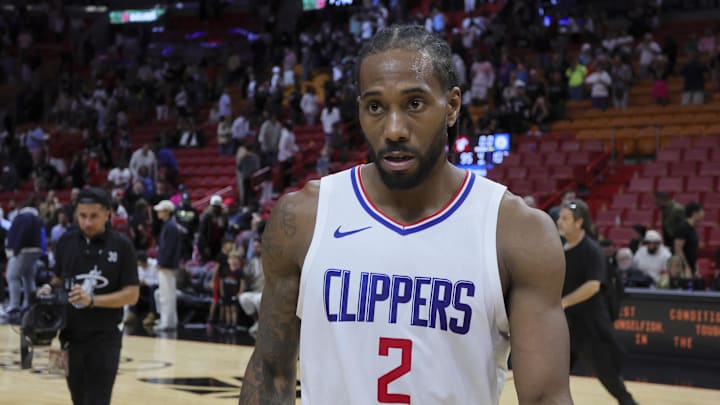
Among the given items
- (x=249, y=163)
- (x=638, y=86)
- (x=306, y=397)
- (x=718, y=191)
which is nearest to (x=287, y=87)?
(x=249, y=163)

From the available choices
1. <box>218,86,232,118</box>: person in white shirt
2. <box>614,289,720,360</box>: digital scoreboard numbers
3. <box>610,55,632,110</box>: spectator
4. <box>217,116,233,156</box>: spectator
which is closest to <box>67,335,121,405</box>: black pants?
<box>614,289,720,360</box>: digital scoreboard numbers

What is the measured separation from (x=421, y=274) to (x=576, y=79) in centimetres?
Answer: 1730

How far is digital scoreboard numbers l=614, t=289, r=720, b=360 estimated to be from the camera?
11.2 m

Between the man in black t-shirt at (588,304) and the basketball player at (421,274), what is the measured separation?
16.3 ft

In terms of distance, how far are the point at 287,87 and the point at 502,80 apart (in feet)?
21.0

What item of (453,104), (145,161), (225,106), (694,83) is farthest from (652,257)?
(225,106)

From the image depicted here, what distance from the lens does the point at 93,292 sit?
6043mm

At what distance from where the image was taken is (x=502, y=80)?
1975cm

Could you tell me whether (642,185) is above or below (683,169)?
below

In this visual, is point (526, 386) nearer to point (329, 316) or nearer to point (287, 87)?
point (329, 316)

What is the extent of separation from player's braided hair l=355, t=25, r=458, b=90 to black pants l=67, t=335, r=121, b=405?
3.91 m

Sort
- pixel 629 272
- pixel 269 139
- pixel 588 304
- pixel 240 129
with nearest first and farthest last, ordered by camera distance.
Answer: pixel 588 304 < pixel 629 272 < pixel 269 139 < pixel 240 129

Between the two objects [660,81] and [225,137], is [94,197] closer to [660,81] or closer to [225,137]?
[660,81]

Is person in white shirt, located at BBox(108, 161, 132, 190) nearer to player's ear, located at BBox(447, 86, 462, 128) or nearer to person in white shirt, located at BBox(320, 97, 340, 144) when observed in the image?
person in white shirt, located at BBox(320, 97, 340, 144)
